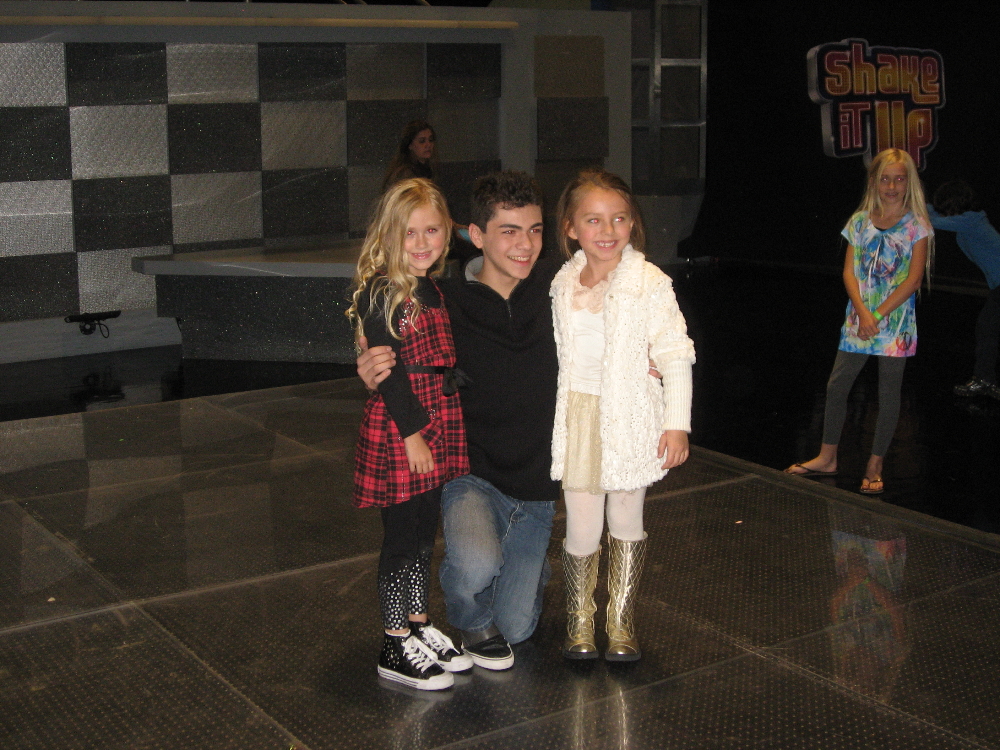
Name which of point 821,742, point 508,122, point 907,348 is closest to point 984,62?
point 508,122

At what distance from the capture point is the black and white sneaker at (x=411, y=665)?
223 cm

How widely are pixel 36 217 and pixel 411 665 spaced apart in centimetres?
442

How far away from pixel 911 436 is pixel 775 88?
553 cm

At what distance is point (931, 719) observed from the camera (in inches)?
83.7

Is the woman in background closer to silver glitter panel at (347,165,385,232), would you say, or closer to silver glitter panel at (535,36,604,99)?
silver glitter panel at (347,165,385,232)

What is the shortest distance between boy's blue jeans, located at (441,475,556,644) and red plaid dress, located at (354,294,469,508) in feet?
0.32

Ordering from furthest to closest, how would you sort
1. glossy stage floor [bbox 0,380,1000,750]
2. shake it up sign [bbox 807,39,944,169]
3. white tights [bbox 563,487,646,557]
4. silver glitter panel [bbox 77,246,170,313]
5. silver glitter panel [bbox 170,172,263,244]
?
shake it up sign [bbox 807,39,944,169] < silver glitter panel [bbox 170,172,263,244] < silver glitter panel [bbox 77,246,170,313] < white tights [bbox 563,487,646,557] < glossy stage floor [bbox 0,380,1000,750]

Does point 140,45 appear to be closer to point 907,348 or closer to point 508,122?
point 508,122

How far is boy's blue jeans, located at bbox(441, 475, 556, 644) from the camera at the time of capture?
227 cm

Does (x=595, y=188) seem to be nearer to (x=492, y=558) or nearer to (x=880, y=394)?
(x=492, y=558)

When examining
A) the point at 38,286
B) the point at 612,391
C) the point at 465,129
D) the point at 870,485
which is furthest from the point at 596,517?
the point at 465,129

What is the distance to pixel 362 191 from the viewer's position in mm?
6648

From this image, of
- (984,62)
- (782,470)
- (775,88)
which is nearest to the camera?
(782,470)

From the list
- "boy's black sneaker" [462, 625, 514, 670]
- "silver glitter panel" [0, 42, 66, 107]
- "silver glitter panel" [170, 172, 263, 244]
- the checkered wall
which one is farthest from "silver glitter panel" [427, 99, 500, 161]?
"boy's black sneaker" [462, 625, 514, 670]
